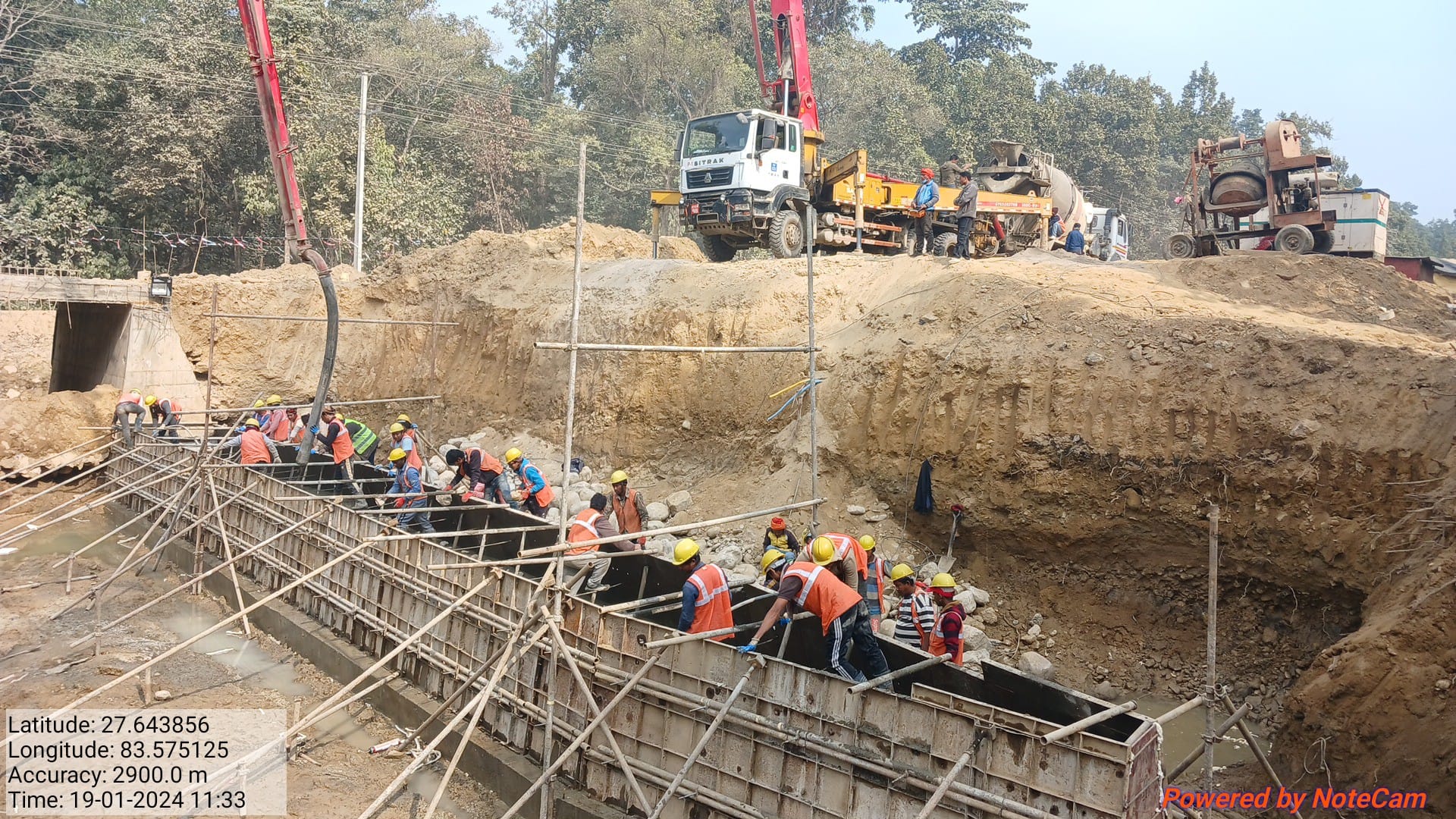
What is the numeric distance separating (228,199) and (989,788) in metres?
31.0

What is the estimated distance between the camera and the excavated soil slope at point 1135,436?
853 centimetres

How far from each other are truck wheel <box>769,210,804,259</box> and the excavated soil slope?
1221 millimetres

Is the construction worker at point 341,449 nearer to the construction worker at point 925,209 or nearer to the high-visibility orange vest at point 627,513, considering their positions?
the high-visibility orange vest at point 627,513

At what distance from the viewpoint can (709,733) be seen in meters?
6.41

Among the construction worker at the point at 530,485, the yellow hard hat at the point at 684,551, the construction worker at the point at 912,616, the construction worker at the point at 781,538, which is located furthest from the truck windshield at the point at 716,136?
the construction worker at the point at 912,616

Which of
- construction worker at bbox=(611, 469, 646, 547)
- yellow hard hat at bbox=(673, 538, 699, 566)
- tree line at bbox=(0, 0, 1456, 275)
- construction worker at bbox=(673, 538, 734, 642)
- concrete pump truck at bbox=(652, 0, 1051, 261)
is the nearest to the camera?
construction worker at bbox=(673, 538, 734, 642)

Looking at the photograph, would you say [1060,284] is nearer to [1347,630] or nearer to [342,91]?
[1347,630]

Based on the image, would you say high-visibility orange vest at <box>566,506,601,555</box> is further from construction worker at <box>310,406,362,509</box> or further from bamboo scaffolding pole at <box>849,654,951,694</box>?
construction worker at <box>310,406,362,509</box>

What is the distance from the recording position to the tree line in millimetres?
27219

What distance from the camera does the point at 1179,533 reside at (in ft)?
34.2

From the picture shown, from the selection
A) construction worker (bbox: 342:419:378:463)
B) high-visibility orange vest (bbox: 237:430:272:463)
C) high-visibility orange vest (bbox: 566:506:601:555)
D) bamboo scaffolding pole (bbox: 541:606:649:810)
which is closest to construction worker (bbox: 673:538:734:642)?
bamboo scaffolding pole (bbox: 541:606:649:810)

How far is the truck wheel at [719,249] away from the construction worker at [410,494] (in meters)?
8.85

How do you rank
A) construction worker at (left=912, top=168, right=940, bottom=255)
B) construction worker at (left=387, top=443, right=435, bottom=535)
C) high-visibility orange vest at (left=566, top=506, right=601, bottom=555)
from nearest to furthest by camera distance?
high-visibility orange vest at (left=566, top=506, right=601, bottom=555)
construction worker at (left=387, top=443, right=435, bottom=535)
construction worker at (left=912, top=168, right=940, bottom=255)

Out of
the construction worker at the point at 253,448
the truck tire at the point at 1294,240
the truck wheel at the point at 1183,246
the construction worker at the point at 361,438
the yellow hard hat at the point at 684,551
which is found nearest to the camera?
the yellow hard hat at the point at 684,551
